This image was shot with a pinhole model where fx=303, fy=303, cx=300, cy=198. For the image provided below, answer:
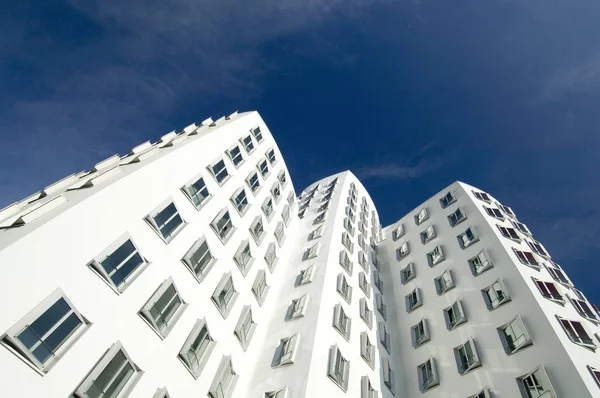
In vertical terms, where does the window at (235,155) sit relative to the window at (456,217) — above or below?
below

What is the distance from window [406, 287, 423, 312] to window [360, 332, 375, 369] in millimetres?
6401

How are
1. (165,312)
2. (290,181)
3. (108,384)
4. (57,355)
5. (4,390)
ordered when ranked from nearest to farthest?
(4,390) < (57,355) < (108,384) < (165,312) < (290,181)

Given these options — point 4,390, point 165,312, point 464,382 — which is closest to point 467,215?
point 464,382

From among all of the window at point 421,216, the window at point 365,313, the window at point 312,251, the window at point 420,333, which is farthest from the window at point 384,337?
the window at point 421,216

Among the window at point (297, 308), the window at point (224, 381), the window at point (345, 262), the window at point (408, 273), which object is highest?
the window at point (408, 273)

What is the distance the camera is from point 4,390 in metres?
8.56

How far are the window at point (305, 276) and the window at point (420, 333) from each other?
1024 centimetres

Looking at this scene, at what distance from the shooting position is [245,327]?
21.1m

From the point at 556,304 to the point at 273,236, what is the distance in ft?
75.3

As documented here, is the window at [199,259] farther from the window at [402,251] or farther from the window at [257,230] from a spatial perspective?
the window at [402,251]

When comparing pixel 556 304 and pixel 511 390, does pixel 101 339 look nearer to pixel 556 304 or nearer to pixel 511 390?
pixel 511 390

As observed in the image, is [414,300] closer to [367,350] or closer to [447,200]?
[367,350]

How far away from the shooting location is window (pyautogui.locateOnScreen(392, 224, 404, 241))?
1637 inches

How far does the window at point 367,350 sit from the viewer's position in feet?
74.5
